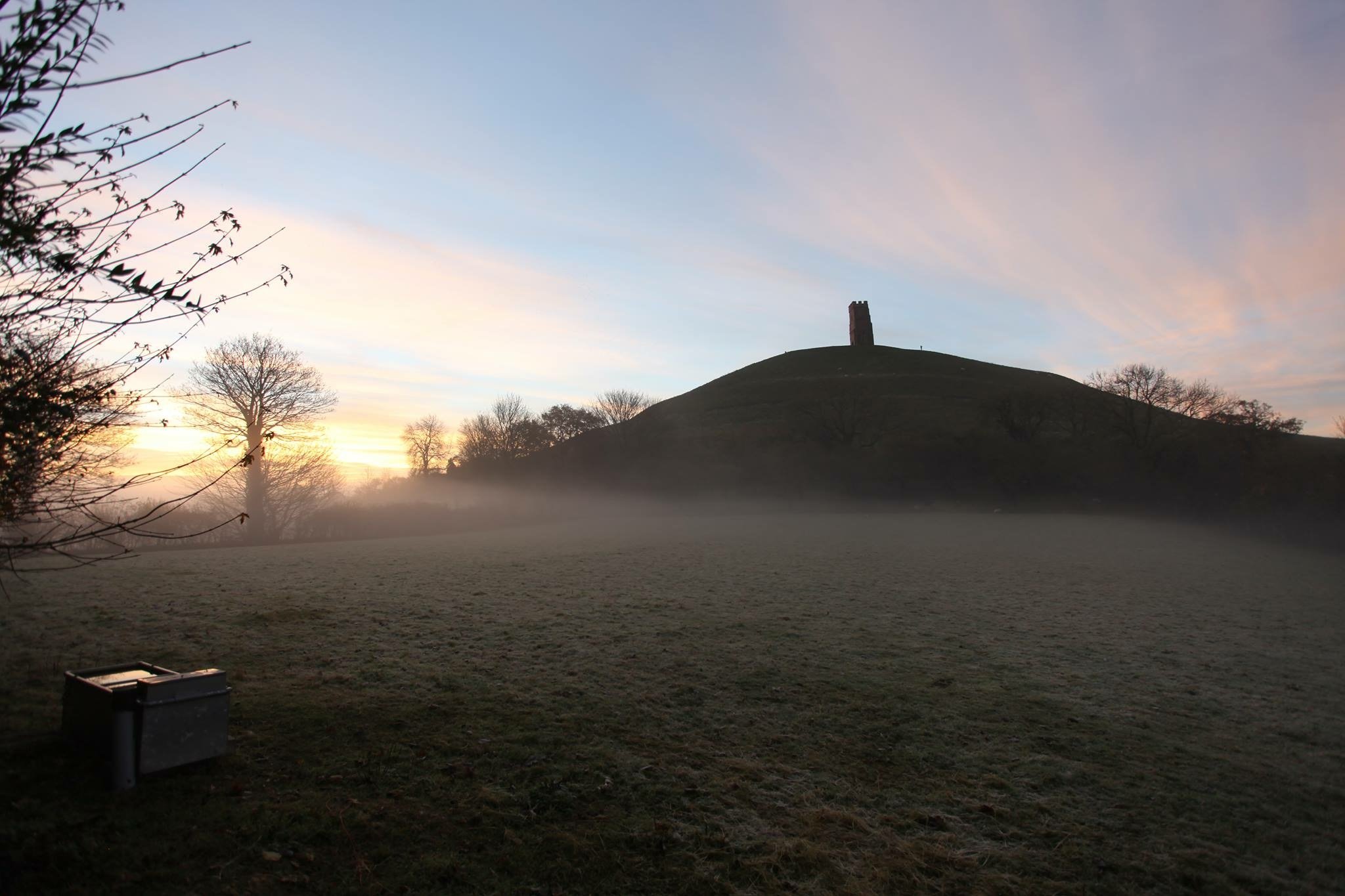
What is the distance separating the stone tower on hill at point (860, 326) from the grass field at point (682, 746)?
381 ft

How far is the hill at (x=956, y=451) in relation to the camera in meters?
51.0

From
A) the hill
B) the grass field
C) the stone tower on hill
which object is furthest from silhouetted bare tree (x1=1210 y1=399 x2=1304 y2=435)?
the stone tower on hill

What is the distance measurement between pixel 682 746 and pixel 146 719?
16.2 feet

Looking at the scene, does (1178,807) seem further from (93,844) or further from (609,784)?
(93,844)

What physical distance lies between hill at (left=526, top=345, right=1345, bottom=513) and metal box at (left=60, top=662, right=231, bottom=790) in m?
55.8

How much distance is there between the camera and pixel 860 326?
130m

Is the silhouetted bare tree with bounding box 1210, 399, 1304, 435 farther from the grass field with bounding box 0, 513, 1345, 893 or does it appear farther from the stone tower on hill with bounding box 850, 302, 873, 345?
the stone tower on hill with bounding box 850, 302, 873, 345

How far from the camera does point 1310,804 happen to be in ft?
22.8

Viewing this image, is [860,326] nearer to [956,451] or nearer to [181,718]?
[956,451]

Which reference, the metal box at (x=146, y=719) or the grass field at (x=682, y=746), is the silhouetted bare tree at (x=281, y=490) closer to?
the grass field at (x=682, y=746)

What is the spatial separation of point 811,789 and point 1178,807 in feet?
11.6

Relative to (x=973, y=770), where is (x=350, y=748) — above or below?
above

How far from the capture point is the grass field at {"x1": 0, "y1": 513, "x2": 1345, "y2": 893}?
529cm

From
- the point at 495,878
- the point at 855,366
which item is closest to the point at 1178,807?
the point at 495,878
